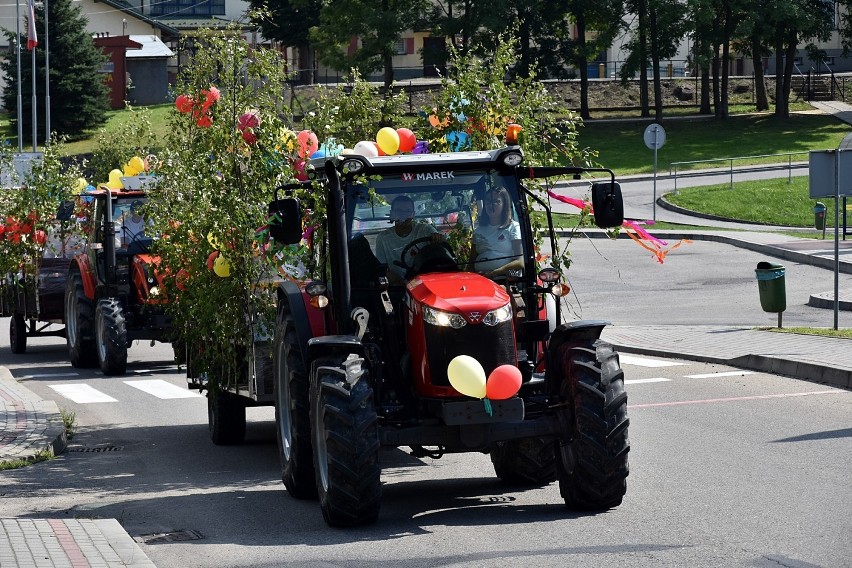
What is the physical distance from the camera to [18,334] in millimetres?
24500

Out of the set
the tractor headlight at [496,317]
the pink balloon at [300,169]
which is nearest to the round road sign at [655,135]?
the pink balloon at [300,169]

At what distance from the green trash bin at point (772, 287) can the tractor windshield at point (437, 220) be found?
39.8 feet

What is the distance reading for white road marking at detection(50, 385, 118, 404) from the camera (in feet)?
58.7

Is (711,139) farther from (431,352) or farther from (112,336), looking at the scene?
(431,352)

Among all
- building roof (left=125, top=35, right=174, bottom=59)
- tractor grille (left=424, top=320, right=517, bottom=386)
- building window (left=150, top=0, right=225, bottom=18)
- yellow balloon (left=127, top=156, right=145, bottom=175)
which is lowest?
tractor grille (left=424, top=320, right=517, bottom=386)

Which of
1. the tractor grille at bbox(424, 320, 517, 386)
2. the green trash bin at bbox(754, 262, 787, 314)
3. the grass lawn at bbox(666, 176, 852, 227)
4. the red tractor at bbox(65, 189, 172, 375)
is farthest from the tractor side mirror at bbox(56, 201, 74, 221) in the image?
the grass lawn at bbox(666, 176, 852, 227)

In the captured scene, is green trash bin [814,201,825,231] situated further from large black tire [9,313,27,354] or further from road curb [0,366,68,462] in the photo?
road curb [0,366,68,462]

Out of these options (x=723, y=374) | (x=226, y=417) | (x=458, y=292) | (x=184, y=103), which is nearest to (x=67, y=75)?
(x=723, y=374)

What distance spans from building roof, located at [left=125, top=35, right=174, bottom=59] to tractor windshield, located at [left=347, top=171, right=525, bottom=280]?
257 feet

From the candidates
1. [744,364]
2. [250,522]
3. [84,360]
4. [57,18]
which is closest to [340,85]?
[250,522]

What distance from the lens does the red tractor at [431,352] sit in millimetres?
9242

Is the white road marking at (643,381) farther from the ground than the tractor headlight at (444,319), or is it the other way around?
the tractor headlight at (444,319)

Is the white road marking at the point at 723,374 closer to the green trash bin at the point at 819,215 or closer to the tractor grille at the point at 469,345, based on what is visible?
the tractor grille at the point at 469,345

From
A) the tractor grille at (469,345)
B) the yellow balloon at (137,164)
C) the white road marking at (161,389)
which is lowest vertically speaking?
the white road marking at (161,389)
